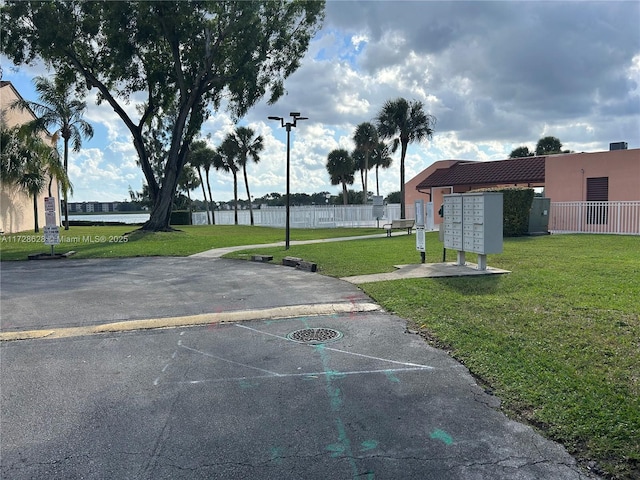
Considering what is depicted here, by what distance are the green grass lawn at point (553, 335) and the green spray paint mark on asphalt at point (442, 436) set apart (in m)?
0.69

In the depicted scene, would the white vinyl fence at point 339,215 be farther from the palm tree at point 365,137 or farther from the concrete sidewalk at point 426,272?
the concrete sidewalk at point 426,272

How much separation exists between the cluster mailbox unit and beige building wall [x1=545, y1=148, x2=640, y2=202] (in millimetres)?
14471

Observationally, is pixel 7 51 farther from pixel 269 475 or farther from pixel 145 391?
pixel 269 475

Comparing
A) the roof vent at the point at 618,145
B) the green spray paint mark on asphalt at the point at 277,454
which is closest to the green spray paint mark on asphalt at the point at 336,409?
the green spray paint mark on asphalt at the point at 277,454

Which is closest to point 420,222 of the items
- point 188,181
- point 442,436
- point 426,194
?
point 442,436

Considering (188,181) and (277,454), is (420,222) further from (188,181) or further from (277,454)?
(188,181)

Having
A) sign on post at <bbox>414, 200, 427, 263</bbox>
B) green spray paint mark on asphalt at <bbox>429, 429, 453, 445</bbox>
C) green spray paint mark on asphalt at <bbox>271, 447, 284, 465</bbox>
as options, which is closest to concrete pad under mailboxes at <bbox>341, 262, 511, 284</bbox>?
sign on post at <bbox>414, 200, 427, 263</bbox>

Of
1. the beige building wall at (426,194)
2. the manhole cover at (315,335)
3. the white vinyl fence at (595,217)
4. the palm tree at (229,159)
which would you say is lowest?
the manhole cover at (315,335)

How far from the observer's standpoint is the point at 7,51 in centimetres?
2233

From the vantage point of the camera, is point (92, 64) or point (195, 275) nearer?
point (195, 275)

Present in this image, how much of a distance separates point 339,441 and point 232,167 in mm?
47017

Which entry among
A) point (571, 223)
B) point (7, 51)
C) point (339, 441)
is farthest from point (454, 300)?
point (7, 51)

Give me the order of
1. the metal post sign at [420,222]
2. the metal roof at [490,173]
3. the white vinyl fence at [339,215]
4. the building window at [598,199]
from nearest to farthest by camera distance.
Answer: the metal post sign at [420,222], the building window at [598,199], the metal roof at [490,173], the white vinyl fence at [339,215]

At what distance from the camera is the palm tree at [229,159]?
4669cm
